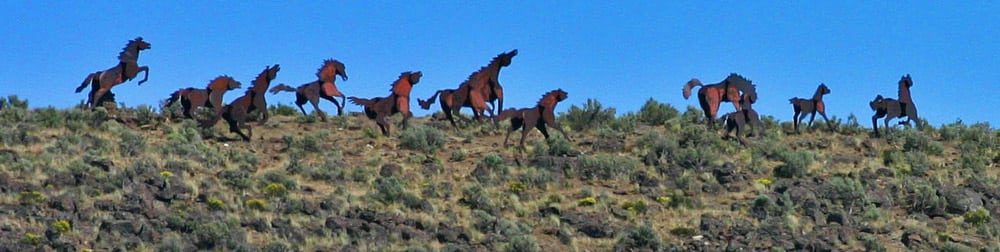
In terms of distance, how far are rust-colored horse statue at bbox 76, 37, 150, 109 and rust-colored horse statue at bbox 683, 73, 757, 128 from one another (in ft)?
36.4

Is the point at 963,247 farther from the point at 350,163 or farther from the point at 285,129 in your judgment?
the point at 285,129

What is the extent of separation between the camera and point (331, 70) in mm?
43625

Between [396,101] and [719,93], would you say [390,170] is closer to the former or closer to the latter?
[396,101]

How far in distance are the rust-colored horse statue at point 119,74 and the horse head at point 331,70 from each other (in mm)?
3570

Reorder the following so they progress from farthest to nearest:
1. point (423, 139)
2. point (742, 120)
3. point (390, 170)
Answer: point (742, 120) → point (423, 139) → point (390, 170)

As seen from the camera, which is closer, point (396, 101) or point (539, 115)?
point (539, 115)

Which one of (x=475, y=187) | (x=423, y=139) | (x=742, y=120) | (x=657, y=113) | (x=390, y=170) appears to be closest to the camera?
(x=475, y=187)

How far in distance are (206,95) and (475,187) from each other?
324 inches

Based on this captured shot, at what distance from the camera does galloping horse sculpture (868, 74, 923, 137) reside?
44312mm

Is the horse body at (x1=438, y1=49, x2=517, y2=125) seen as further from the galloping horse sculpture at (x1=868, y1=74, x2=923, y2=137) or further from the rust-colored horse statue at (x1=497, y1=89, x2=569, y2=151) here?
the galloping horse sculpture at (x1=868, y1=74, x2=923, y2=137)

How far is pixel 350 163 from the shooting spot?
126 feet

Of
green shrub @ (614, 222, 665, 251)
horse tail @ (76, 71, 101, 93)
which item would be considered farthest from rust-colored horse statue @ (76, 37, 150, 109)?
green shrub @ (614, 222, 665, 251)

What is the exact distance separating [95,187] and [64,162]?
2.20 metres

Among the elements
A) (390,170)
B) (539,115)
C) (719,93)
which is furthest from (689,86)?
(390,170)
